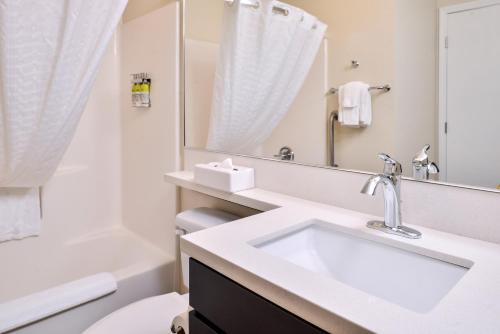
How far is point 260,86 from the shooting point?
4.89 feet

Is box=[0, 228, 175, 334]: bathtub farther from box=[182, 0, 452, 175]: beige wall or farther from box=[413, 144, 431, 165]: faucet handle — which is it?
box=[413, 144, 431, 165]: faucet handle

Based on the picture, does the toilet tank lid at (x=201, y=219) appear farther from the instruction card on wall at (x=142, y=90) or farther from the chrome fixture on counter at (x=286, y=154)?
the instruction card on wall at (x=142, y=90)

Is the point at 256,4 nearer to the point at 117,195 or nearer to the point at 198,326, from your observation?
the point at 198,326

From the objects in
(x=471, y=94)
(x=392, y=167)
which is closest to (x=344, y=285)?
(x=392, y=167)

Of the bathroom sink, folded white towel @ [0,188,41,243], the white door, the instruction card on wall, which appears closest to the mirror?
the white door

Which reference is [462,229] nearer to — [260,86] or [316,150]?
[316,150]

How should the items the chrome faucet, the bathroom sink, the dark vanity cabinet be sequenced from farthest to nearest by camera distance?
the chrome faucet, the bathroom sink, the dark vanity cabinet

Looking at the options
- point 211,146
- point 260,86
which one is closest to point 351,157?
point 260,86

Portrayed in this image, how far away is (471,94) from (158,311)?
1.29 meters

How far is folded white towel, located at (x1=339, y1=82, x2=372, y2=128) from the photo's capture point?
1034 mm

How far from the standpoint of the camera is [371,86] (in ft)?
3.35

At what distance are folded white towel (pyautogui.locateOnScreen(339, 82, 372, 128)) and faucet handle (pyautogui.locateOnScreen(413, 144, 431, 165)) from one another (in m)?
0.18

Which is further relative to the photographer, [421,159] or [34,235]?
[34,235]

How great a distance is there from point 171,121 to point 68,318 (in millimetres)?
1009
